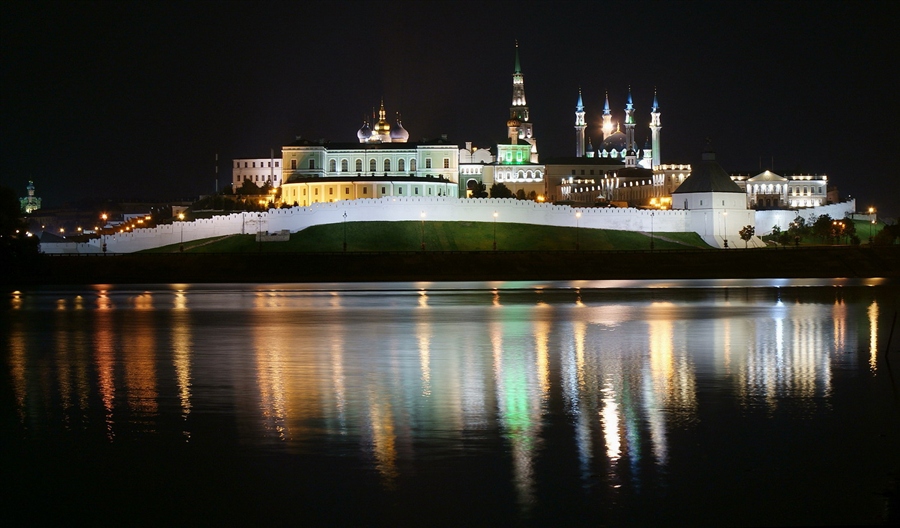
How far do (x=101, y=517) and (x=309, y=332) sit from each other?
14.3 metres

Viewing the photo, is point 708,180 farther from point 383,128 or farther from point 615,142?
point 615,142

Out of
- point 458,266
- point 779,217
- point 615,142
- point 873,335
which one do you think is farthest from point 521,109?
point 873,335

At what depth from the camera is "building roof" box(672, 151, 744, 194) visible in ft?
222

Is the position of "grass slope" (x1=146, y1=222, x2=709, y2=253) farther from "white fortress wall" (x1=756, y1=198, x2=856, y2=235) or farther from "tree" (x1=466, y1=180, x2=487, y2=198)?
"tree" (x1=466, y1=180, x2=487, y2=198)

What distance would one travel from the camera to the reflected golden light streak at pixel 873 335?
1690cm

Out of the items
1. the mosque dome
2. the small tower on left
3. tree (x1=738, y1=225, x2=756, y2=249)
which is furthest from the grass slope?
the small tower on left

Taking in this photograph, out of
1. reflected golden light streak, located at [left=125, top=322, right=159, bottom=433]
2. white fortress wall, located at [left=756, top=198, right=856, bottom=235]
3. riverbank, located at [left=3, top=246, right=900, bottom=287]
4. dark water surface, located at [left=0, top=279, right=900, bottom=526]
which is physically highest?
white fortress wall, located at [left=756, top=198, right=856, bottom=235]

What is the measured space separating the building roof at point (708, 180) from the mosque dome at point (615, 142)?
47.0m

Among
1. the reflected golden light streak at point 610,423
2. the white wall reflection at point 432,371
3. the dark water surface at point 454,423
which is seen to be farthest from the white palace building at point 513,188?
the reflected golden light streak at point 610,423

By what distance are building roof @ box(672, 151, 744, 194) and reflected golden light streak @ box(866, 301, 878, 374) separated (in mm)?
37909

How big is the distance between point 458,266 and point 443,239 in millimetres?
10024

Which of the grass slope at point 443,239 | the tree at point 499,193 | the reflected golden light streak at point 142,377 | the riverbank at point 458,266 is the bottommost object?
the reflected golden light streak at point 142,377

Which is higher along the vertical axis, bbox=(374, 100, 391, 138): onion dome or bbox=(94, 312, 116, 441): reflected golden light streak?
bbox=(374, 100, 391, 138): onion dome

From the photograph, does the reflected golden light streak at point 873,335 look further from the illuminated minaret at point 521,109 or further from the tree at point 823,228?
the illuminated minaret at point 521,109
